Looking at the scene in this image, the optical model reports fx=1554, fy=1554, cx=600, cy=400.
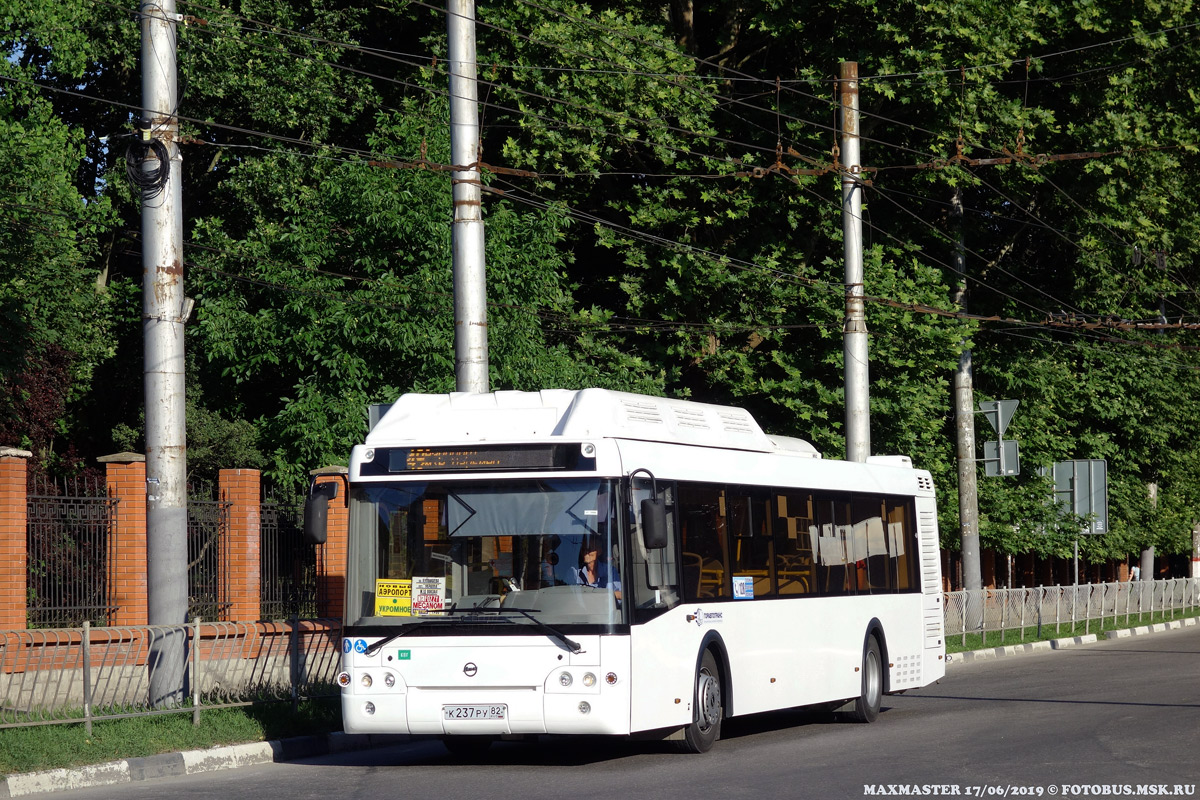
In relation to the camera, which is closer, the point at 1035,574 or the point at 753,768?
the point at 753,768

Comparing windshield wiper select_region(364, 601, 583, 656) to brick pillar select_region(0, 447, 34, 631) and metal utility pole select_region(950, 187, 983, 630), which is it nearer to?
brick pillar select_region(0, 447, 34, 631)

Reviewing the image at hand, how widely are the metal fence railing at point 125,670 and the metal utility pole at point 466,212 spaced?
10.8ft

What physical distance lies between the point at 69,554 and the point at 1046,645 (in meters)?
19.5

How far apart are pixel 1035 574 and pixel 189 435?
3235 centimetres

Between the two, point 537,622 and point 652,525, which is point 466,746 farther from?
point 652,525

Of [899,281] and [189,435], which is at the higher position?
[899,281]

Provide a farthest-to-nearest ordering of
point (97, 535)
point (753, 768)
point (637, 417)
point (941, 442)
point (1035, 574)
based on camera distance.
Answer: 1. point (1035, 574)
2. point (941, 442)
3. point (97, 535)
4. point (637, 417)
5. point (753, 768)

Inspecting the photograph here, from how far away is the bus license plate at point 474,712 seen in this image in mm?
11773

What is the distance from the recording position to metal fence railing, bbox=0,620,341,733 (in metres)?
13.0

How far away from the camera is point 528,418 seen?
1255 cm

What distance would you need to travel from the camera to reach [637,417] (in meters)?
12.9

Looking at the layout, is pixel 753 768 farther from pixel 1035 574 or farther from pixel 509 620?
pixel 1035 574

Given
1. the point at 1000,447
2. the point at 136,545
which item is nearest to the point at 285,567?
the point at 136,545

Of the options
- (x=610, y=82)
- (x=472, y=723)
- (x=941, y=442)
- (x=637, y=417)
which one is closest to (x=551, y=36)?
(x=610, y=82)
